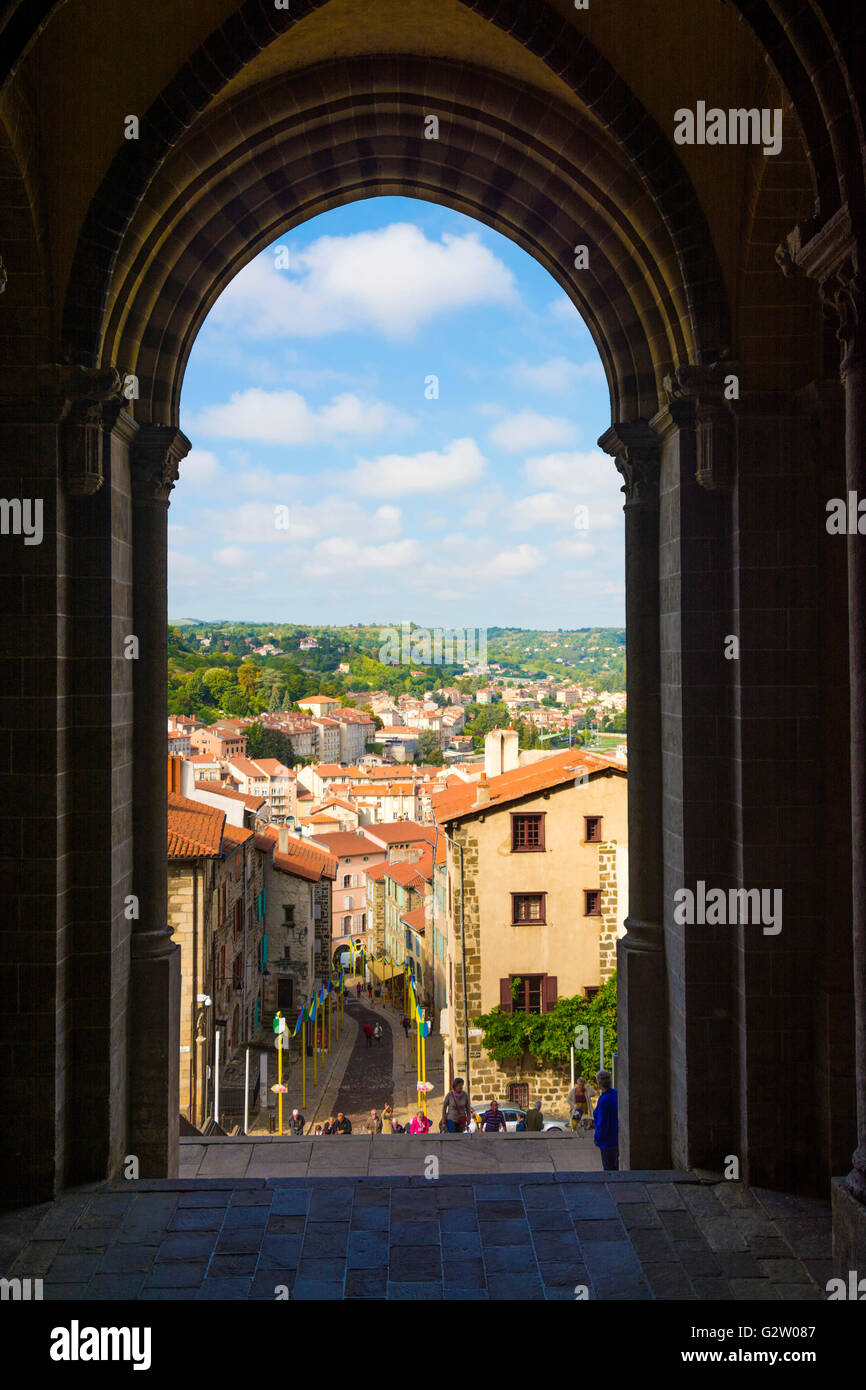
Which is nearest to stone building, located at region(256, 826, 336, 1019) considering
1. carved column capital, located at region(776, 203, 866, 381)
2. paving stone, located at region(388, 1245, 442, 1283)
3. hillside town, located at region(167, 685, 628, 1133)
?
hillside town, located at region(167, 685, 628, 1133)

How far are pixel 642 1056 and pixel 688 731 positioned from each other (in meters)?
2.39

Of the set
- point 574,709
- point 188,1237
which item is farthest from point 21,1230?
point 574,709

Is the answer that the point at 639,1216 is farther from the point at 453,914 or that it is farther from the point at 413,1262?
the point at 453,914

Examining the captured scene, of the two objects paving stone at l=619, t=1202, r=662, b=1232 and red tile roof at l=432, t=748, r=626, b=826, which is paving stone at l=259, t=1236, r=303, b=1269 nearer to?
paving stone at l=619, t=1202, r=662, b=1232

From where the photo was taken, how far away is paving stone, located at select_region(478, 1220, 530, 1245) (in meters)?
5.38

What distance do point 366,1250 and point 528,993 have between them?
18.7 metres

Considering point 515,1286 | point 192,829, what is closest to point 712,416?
point 515,1286

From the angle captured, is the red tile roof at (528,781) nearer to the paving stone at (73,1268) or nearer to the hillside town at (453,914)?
the hillside town at (453,914)

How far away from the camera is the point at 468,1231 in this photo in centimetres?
550

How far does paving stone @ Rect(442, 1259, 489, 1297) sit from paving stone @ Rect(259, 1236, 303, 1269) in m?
0.57

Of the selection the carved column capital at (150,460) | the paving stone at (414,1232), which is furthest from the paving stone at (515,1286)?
the carved column capital at (150,460)

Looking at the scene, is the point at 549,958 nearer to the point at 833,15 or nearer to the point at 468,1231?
the point at 468,1231

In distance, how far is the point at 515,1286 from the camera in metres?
4.89
